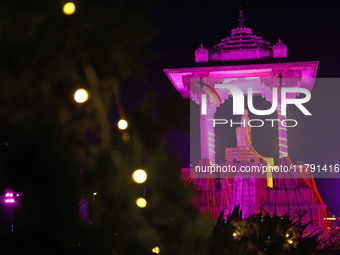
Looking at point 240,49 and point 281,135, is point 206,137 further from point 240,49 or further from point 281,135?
point 240,49

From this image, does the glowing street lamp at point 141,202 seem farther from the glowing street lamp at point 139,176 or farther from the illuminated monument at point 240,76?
the illuminated monument at point 240,76

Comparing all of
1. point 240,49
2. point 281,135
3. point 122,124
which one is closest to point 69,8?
point 122,124

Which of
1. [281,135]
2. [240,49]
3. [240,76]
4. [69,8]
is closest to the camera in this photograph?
[69,8]

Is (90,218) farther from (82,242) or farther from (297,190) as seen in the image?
(297,190)

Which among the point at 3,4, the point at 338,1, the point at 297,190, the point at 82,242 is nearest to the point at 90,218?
the point at 82,242

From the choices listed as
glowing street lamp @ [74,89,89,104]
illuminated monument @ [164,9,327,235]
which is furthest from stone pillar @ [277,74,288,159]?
glowing street lamp @ [74,89,89,104]

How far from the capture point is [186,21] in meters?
10.6

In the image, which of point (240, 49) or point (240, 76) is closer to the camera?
point (240, 49)

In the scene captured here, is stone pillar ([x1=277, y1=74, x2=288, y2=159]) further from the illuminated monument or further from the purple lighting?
the purple lighting

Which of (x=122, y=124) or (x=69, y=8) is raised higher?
(x=69, y=8)

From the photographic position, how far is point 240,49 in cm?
1298

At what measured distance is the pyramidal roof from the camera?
12789 millimetres

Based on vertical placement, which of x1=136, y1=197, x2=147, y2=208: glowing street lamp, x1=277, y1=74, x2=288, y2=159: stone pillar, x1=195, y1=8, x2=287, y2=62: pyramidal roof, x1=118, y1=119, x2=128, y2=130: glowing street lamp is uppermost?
x1=195, y1=8, x2=287, y2=62: pyramidal roof

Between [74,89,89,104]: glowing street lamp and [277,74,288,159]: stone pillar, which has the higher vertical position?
[277,74,288,159]: stone pillar
